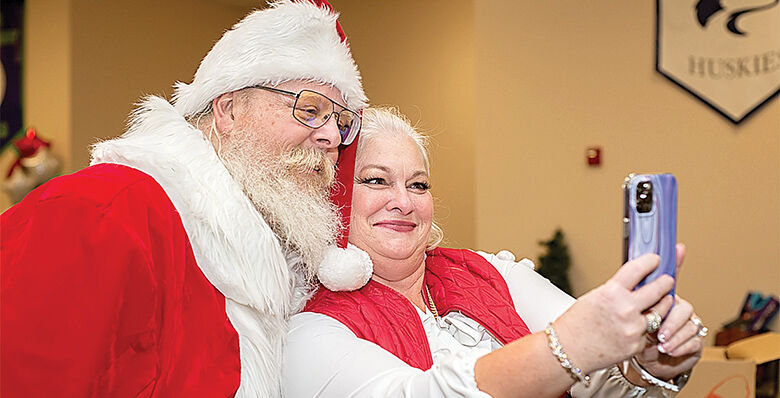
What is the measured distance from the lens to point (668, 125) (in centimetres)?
393

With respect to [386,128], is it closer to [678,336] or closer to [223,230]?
[223,230]

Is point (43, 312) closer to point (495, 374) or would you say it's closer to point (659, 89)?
point (495, 374)

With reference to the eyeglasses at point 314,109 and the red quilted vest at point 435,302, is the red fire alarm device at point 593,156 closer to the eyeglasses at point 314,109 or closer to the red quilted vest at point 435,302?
the red quilted vest at point 435,302

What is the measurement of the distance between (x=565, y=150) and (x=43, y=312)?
3.66 m

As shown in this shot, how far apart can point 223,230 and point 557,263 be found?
3.16 meters

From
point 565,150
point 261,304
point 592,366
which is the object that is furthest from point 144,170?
point 565,150

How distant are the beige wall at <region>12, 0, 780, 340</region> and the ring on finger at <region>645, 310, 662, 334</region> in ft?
6.67

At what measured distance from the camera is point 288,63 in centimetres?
155

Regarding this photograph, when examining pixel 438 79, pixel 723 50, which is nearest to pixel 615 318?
pixel 723 50

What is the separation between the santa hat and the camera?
154 cm

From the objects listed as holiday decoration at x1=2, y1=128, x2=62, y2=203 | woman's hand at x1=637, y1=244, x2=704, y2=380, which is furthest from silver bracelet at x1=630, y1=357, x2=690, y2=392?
holiday decoration at x1=2, y1=128, x2=62, y2=203

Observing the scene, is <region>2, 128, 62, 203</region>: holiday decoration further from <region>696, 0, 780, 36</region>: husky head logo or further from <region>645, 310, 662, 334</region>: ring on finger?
<region>645, 310, 662, 334</region>: ring on finger

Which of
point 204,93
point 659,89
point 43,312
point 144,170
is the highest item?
point 659,89

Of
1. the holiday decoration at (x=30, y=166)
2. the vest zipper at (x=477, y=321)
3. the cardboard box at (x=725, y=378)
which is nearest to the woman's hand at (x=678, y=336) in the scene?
the vest zipper at (x=477, y=321)
